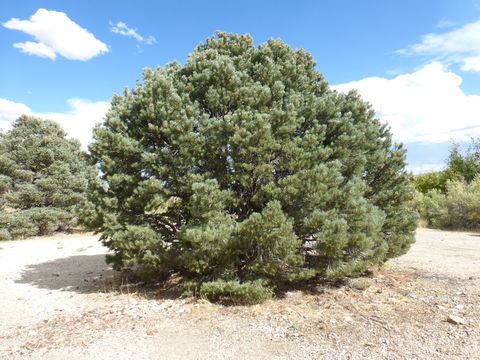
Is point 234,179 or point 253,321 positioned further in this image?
point 234,179

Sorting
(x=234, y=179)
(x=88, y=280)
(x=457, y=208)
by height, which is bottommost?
(x=88, y=280)

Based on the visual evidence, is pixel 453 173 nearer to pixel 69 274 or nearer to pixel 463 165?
pixel 463 165

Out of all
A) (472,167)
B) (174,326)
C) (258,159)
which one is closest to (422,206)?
(472,167)

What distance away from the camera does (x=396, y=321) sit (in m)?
4.31

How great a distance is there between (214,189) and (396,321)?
305cm

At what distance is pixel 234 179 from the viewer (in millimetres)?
4926

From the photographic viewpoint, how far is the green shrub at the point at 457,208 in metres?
14.6

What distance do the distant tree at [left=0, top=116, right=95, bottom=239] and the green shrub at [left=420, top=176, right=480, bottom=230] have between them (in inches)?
679

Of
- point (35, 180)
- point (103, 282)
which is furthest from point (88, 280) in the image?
point (35, 180)

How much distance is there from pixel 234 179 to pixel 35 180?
42.8 ft

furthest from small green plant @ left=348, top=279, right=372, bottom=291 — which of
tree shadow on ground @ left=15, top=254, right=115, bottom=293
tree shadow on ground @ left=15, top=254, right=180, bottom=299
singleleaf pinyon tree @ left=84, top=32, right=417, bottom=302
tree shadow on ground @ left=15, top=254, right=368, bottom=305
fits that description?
tree shadow on ground @ left=15, top=254, right=115, bottom=293

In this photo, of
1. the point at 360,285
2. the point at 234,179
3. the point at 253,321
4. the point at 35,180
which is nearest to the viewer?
the point at 253,321

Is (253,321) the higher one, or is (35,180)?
(35,180)

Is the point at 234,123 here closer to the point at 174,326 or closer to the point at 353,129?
the point at 353,129
